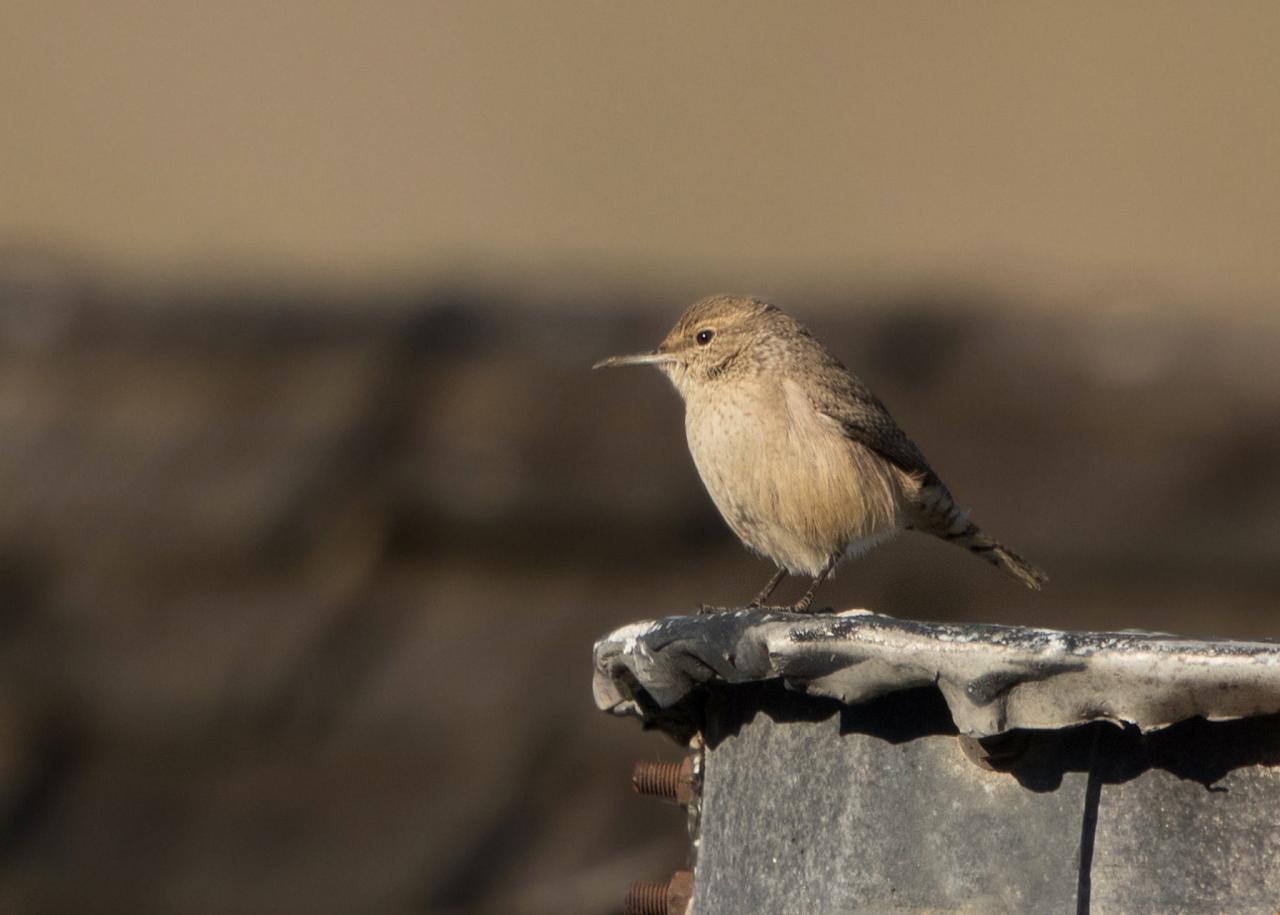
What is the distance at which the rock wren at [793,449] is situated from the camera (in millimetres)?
5359

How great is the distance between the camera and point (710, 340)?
5.84 meters

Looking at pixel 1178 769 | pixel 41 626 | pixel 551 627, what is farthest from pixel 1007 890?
pixel 41 626

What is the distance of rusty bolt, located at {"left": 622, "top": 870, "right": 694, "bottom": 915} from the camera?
3684 millimetres

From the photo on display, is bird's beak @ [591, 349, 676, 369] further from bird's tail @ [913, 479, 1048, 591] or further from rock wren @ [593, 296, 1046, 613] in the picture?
bird's tail @ [913, 479, 1048, 591]

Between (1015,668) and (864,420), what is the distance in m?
2.82

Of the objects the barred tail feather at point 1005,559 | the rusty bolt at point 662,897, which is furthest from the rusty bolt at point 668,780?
the barred tail feather at point 1005,559

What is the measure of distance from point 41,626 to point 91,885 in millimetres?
1127

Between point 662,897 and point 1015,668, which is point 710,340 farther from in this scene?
point 1015,668

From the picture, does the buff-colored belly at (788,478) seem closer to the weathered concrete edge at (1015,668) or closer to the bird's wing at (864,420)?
the bird's wing at (864,420)

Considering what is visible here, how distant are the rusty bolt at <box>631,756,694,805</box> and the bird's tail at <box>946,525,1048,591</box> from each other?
2.41 meters

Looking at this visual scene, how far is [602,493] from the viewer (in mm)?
8430

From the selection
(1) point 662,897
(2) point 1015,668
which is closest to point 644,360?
(1) point 662,897

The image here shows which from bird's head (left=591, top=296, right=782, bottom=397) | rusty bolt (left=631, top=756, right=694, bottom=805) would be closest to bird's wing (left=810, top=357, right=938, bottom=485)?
bird's head (left=591, top=296, right=782, bottom=397)

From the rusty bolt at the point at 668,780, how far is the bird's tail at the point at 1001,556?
2.41 m
